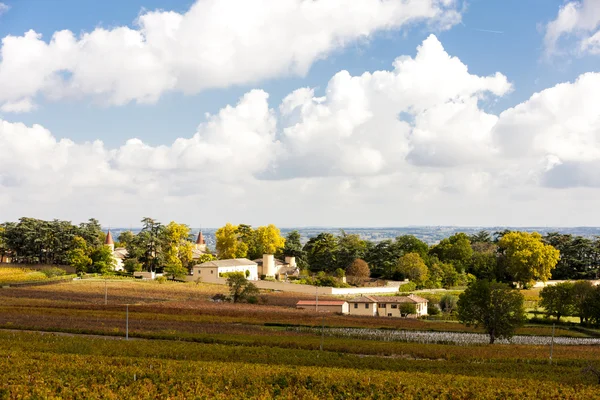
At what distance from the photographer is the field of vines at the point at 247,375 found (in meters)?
23.2

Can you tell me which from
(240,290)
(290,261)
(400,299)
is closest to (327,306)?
(400,299)

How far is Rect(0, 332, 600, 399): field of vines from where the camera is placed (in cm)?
2320

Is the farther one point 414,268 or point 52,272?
point 52,272

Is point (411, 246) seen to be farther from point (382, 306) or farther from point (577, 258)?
point (382, 306)

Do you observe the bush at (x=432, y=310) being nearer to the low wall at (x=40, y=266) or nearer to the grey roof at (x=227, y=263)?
the grey roof at (x=227, y=263)

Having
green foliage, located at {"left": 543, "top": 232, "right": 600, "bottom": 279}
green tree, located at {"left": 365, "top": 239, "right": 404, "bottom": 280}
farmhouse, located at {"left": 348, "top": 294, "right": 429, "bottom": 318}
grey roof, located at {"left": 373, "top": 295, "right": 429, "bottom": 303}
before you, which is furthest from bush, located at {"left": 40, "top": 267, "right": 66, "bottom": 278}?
green foliage, located at {"left": 543, "top": 232, "right": 600, "bottom": 279}

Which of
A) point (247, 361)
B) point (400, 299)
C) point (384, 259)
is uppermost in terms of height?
point (384, 259)

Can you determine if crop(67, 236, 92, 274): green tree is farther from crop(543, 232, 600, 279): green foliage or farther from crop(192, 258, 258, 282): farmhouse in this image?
crop(543, 232, 600, 279): green foliage

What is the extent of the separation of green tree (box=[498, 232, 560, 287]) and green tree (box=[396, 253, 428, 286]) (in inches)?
595

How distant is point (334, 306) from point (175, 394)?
1925 inches

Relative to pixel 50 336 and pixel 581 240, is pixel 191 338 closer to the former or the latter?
pixel 50 336

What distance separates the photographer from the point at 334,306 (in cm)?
7062

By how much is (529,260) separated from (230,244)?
5890cm

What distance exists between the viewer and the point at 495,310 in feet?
158
